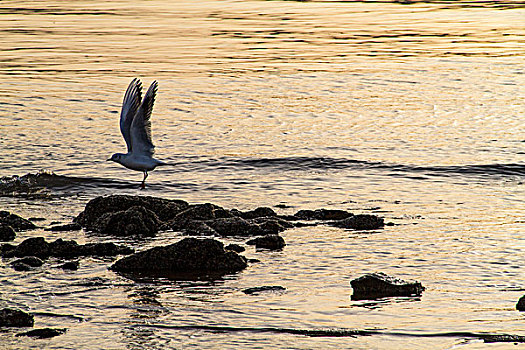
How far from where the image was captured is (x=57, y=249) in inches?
403

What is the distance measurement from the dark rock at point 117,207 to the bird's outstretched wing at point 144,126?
3.79ft

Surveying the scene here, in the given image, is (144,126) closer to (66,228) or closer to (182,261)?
(66,228)

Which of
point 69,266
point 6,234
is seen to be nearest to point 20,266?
point 69,266

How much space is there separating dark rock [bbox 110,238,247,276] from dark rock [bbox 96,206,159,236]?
1481mm

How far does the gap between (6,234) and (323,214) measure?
13.5ft

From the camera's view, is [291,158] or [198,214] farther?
[291,158]

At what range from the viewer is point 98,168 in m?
15.9

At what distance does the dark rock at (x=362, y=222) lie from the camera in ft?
38.4

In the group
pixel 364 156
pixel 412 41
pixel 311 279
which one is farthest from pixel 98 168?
pixel 412 41

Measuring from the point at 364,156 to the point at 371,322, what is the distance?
8630 mm

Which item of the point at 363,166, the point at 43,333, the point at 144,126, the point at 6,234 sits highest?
the point at 144,126

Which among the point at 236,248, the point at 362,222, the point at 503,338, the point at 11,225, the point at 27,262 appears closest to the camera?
the point at 503,338

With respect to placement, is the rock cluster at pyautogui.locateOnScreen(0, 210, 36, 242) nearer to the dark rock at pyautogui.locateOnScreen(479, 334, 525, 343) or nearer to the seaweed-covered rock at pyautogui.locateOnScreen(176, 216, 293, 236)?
the seaweed-covered rock at pyautogui.locateOnScreen(176, 216, 293, 236)

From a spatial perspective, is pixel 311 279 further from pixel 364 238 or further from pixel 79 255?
pixel 79 255
